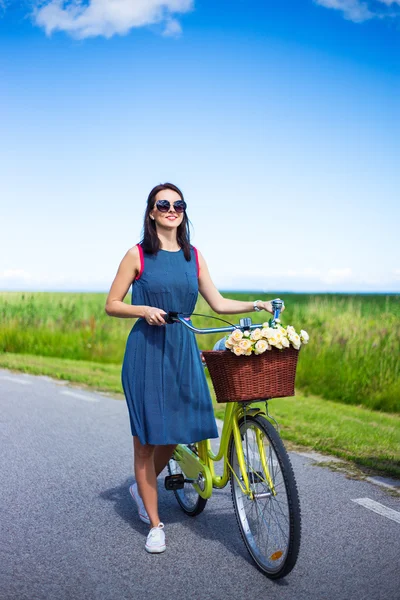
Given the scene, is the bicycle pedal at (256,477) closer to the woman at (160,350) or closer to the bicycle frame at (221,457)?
the bicycle frame at (221,457)

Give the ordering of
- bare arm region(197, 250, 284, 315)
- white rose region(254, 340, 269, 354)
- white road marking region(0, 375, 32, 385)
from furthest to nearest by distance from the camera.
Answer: white road marking region(0, 375, 32, 385) < bare arm region(197, 250, 284, 315) < white rose region(254, 340, 269, 354)

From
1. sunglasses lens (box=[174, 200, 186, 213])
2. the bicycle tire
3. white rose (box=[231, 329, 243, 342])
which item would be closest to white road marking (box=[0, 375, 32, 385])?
the bicycle tire

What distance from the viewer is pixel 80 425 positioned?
826cm

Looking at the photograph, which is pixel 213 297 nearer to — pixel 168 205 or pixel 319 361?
pixel 168 205

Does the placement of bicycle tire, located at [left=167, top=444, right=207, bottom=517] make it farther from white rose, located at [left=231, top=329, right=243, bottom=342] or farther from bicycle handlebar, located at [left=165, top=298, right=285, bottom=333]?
white rose, located at [left=231, top=329, right=243, bottom=342]

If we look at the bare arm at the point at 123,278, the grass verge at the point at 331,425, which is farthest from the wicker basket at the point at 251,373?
the grass verge at the point at 331,425

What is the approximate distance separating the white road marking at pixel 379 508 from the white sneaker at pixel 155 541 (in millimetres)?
1601

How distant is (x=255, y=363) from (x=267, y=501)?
92 cm

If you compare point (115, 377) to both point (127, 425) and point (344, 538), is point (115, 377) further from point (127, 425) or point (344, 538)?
point (344, 538)

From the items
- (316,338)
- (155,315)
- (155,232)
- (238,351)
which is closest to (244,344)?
(238,351)

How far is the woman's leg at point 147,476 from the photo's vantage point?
464 cm

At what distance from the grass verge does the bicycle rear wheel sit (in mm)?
2203

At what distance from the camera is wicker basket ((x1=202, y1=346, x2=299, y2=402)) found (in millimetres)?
3863

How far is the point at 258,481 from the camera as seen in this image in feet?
14.1
